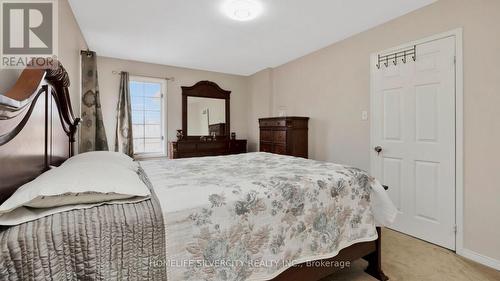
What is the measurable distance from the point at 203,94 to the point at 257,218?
3977 mm

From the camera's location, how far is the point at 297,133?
3.70m

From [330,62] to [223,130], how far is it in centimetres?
Result: 258

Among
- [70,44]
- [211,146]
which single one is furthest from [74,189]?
[211,146]

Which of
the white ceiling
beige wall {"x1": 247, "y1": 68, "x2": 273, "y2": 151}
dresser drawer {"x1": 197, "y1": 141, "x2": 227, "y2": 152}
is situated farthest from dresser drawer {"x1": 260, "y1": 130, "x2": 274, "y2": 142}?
the white ceiling

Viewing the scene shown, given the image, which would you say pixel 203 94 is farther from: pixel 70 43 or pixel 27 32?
pixel 27 32

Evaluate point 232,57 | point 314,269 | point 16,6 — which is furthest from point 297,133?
point 16,6

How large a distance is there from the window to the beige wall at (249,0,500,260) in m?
2.59

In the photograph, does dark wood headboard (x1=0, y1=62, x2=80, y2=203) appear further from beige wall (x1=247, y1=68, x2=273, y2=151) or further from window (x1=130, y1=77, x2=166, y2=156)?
beige wall (x1=247, y1=68, x2=273, y2=151)

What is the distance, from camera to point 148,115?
4348mm

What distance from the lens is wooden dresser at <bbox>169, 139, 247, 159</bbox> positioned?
4344 millimetres

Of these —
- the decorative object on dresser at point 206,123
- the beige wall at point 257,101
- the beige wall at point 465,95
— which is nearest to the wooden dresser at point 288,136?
the beige wall at point 465,95

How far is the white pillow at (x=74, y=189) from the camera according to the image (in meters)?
0.82

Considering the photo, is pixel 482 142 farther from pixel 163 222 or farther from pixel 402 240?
pixel 163 222

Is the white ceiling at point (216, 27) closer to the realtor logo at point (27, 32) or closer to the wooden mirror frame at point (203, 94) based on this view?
the realtor logo at point (27, 32)
